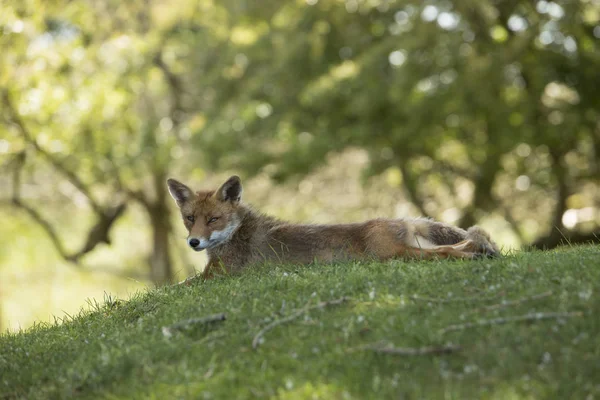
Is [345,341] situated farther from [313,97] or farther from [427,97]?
[313,97]

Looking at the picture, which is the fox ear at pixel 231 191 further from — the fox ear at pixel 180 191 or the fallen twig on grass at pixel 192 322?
the fallen twig on grass at pixel 192 322

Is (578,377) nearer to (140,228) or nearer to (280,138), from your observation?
(280,138)

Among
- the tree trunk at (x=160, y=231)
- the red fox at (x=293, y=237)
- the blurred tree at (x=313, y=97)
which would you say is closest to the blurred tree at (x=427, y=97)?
the blurred tree at (x=313, y=97)

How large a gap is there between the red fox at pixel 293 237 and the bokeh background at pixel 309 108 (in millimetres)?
8715

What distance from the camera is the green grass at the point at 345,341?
583cm

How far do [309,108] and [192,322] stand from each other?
18.7 metres

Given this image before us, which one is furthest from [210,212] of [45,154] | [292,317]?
[45,154]

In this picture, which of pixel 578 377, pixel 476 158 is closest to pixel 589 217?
Result: pixel 476 158

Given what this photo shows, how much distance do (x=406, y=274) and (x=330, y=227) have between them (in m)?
2.13

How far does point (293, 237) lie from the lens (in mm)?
10094

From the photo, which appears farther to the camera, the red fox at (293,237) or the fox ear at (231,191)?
the fox ear at (231,191)

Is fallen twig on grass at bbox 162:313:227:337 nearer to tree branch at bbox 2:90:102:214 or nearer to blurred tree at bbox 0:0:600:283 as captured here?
blurred tree at bbox 0:0:600:283

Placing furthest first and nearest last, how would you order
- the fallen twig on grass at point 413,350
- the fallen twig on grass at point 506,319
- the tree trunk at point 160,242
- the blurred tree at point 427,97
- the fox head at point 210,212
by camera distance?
the tree trunk at point 160,242
the blurred tree at point 427,97
the fox head at point 210,212
the fallen twig on grass at point 506,319
the fallen twig on grass at point 413,350

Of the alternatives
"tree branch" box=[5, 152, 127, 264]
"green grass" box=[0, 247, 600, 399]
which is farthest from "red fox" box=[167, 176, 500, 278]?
"tree branch" box=[5, 152, 127, 264]
